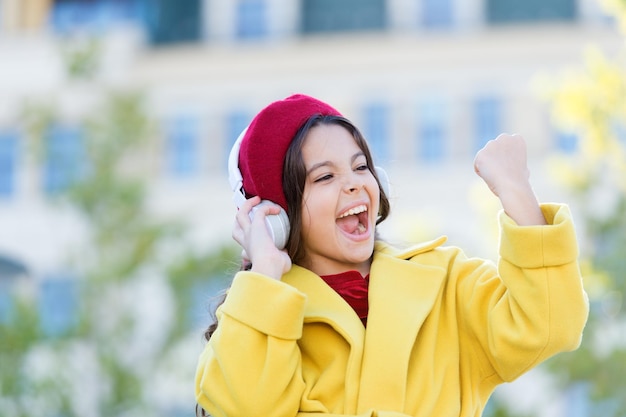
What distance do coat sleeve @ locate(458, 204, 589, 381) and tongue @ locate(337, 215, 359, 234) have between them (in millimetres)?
414

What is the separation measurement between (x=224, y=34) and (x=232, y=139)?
170cm

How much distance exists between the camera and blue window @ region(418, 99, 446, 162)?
1906cm

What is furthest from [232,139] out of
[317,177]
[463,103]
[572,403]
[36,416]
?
[317,177]

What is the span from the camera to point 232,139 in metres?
19.6

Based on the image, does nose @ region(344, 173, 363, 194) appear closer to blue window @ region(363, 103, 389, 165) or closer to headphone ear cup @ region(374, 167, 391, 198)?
headphone ear cup @ region(374, 167, 391, 198)

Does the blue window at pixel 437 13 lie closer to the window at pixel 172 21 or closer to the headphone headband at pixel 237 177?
the window at pixel 172 21

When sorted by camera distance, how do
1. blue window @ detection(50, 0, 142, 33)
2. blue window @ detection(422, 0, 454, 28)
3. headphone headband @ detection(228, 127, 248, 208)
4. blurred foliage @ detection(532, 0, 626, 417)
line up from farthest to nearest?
blue window @ detection(50, 0, 142, 33), blue window @ detection(422, 0, 454, 28), blurred foliage @ detection(532, 0, 626, 417), headphone headband @ detection(228, 127, 248, 208)

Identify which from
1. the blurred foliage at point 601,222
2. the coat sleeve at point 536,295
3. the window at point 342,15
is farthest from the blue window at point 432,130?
the coat sleeve at point 536,295

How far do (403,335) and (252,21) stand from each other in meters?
17.2

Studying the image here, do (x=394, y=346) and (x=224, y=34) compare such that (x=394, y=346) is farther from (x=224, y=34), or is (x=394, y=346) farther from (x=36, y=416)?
(x=224, y=34)

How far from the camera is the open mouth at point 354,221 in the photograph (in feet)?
11.3

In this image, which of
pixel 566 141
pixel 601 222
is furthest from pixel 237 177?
pixel 566 141

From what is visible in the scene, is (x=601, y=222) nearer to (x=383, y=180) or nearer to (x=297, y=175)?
(x=383, y=180)

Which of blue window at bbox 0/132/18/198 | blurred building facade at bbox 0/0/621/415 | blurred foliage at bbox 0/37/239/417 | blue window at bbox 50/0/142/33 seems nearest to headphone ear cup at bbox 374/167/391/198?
blurred foliage at bbox 0/37/239/417
